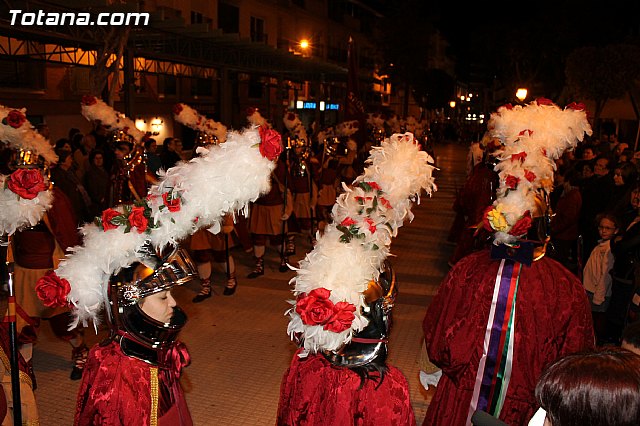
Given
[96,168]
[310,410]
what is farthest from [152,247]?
[96,168]

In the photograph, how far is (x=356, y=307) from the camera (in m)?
2.64

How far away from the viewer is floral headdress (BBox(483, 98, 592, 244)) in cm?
335

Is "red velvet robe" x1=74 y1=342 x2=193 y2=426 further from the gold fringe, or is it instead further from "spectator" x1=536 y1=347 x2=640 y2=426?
"spectator" x1=536 y1=347 x2=640 y2=426

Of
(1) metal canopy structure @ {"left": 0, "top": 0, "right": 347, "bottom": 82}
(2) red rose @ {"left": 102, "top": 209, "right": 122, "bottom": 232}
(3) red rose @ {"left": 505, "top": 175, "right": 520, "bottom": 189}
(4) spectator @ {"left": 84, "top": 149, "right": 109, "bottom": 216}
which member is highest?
(1) metal canopy structure @ {"left": 0, "top": 0, "right": 347, "bottom": 82}

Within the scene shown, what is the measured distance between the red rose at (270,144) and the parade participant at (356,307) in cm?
49

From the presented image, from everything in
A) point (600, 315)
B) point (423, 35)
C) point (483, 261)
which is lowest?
point (600, 315)

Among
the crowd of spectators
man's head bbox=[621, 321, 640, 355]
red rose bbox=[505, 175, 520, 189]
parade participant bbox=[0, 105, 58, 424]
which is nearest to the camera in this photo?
man's head bbox=[621, 321, 640, 355]

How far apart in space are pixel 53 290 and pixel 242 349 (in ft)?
11.1

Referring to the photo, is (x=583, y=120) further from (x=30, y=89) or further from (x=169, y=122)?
(x=169, y=122)

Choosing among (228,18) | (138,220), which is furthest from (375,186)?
(228,18)

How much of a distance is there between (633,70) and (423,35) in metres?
21.4

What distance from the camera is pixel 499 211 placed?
336 centimetres

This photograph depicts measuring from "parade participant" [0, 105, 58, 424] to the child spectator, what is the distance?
16.2 feet

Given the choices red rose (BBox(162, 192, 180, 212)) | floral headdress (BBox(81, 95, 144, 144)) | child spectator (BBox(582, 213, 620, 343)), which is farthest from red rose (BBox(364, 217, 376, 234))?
floral headdress (BBox(81, 95, 144, 144))
